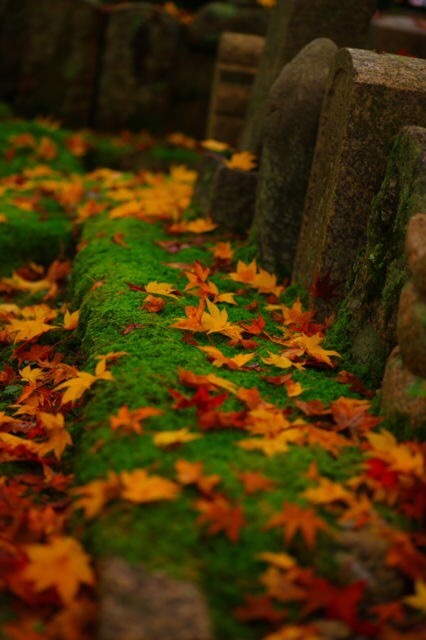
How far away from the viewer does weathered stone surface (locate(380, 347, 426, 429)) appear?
248cm

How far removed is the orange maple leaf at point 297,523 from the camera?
2092mm

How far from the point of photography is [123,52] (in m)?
7.54

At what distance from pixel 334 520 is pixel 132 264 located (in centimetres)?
223

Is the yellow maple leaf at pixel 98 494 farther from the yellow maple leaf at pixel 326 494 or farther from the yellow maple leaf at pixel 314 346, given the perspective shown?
the yellow maple leaf at pixel 314 346

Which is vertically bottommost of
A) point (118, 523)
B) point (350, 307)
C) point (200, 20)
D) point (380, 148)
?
point (118, 523)

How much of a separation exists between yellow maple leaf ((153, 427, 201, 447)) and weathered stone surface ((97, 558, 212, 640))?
468 mm

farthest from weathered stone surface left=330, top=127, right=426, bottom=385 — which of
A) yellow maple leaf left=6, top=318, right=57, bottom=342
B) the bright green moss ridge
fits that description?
yellow maple leaf left=6, top=318, right=57, bottom=342

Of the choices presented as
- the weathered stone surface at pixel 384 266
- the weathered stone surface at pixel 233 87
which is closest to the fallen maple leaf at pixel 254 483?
the weathered stone surface at pixel 384 266

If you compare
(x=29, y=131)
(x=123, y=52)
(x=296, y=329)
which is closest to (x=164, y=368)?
(x=296, y=329)

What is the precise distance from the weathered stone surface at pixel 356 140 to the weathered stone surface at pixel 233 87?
2.57 meters

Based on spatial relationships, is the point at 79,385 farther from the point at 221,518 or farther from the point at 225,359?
the point at 221,518

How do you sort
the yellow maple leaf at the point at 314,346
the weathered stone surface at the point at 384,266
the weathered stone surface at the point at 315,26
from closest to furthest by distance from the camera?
the weathered stone surface at the point at 384,266 → the yellow maple leaf at the point at 314,346 → the weathered stone surface at the point at 315,26

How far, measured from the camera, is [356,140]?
3.36m

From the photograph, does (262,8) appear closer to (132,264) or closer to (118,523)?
(132,264)
